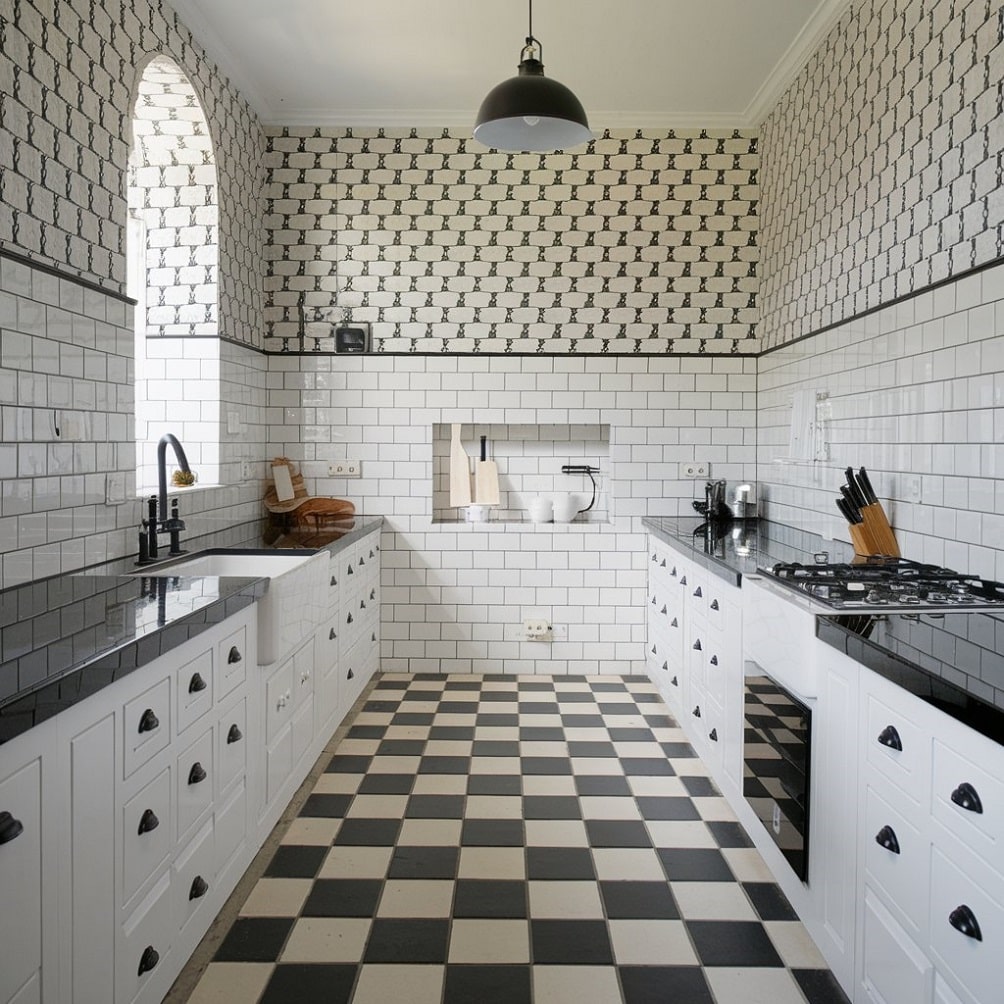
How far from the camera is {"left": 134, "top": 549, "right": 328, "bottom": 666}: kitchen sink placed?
2.63 meters

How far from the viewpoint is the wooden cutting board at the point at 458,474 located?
16.6 feet

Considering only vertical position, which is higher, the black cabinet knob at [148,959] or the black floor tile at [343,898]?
the black cabinet knob at [148,959]

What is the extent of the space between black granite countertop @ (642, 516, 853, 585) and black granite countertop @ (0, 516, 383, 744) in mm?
1610

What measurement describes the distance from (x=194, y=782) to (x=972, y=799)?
163 cm

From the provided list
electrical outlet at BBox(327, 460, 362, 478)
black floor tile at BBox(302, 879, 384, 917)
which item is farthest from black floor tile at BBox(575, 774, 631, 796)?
electrical outlet at BBox(327, 460, 362, 478)

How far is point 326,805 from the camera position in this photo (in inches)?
123

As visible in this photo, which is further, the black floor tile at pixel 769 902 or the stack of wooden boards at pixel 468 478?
the stack of wooden boards at pixel 468 478

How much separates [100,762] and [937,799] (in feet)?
4.84

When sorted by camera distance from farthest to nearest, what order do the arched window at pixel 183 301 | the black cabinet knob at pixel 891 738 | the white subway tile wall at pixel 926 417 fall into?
1. the arched window at pixel 183 301
2. the white subway tile wall at pixel 926 417
3. the black cabinet knob at pixel 891 738

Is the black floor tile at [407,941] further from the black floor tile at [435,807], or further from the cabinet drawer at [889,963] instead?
the cabinet drawer at [889,963]

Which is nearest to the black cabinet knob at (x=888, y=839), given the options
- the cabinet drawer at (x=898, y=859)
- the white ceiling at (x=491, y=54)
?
the cabinet drawer at (x=898, y=859)

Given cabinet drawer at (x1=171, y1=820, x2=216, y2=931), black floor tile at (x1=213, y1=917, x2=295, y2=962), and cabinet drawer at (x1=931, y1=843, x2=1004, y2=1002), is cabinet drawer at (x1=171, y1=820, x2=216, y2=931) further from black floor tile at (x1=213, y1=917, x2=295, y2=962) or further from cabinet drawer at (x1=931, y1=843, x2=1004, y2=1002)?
cabinet drawer at (x1=931, y1=843, x2=1004, y2=1002)

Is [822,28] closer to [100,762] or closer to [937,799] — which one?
[937,799]

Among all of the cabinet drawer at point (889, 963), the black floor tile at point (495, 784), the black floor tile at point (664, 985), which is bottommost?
the black floor tile at point (664, 985)
